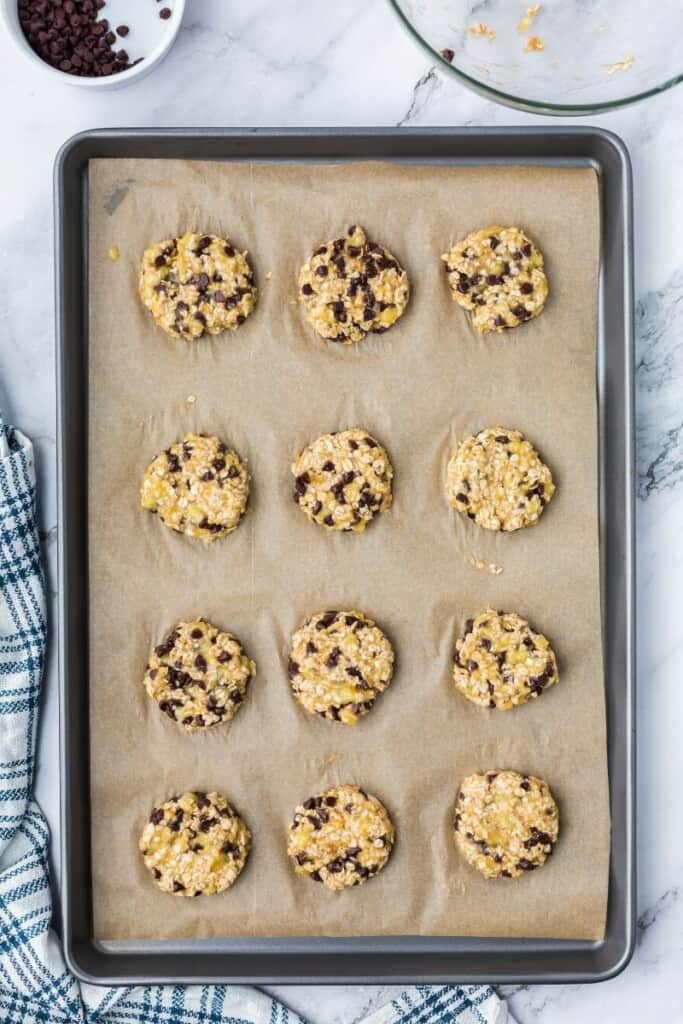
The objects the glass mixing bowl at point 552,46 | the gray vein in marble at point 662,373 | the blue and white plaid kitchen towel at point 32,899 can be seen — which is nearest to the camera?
the glass mixing bowl at point 552,46

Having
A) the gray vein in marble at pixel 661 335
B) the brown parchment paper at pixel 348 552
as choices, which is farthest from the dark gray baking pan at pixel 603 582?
the gray vein in marble at pixel 661 335

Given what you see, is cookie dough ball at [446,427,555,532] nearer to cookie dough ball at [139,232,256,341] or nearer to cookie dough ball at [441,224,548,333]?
cookie dough ball at [441,224,548,333]

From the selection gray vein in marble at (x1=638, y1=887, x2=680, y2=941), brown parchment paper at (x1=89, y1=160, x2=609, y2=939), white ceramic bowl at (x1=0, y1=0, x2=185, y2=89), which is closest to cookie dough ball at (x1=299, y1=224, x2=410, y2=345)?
brown parchment paper at (x1=89, y1=160, x2=609, y2=939)

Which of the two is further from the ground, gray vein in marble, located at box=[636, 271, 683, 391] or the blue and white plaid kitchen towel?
gray vein in marble, located at box=[636, 271, 683, 391]

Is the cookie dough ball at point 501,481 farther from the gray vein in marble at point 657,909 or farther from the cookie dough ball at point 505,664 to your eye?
the gray vein in marble at point 657,909

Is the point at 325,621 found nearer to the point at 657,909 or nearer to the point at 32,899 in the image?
the point at 32,899

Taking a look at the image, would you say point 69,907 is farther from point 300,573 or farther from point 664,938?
point 664,938

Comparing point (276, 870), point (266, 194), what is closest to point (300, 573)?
point (276, 870)
